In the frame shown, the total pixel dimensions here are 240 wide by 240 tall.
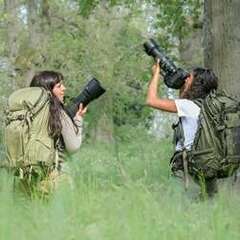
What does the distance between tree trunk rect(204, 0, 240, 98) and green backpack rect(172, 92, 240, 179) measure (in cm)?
218

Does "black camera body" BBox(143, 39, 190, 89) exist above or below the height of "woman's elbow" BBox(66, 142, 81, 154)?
above

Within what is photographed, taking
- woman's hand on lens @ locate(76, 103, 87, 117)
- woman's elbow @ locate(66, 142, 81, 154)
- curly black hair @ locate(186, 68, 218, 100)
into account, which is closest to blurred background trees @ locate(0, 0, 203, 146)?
Answer: woman's hand on lens @ locate(76, 103, 87, 117)

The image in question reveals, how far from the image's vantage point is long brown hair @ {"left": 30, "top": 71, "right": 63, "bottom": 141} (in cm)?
624

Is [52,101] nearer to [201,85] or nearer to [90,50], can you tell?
[201,85]

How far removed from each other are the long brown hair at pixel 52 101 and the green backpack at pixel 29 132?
1.6 inches

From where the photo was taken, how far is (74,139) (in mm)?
6367

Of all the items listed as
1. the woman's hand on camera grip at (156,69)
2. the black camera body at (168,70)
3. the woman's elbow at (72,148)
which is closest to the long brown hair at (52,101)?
the woman's elbow at (72,148)

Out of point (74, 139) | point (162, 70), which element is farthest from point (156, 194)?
point (162, 70)

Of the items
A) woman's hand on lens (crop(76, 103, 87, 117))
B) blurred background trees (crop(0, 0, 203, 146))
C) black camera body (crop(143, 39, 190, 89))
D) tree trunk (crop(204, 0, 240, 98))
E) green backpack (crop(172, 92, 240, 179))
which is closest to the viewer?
green backpack (crop(172, 92, 240, 179))

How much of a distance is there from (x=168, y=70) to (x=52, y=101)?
1330 millimetres

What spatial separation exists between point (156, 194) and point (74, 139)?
3.65 feet

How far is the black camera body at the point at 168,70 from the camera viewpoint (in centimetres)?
700

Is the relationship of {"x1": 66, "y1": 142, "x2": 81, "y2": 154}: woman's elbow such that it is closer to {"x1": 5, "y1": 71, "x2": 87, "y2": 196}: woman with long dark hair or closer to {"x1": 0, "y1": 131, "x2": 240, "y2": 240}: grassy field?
{"x1": 5, "y1": 71, "x2": 87, "y2": 196}: woman with long dark hair

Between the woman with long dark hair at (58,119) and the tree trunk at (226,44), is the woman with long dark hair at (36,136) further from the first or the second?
the tree trunk at (226,44)
